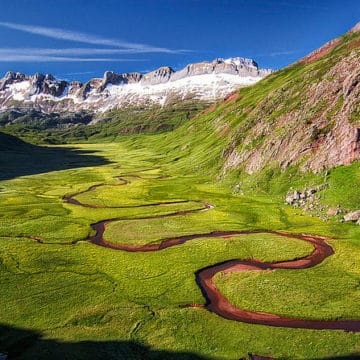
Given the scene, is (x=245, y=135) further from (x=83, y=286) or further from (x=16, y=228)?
(x=83, y=286)

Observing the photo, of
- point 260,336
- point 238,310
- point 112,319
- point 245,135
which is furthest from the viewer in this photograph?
point 245,135

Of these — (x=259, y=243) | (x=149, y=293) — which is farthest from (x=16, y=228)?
(x=259, y=243)

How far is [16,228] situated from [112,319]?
48159mm

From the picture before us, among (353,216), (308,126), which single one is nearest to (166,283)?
(353,216)

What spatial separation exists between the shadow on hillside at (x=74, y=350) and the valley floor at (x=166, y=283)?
11cm

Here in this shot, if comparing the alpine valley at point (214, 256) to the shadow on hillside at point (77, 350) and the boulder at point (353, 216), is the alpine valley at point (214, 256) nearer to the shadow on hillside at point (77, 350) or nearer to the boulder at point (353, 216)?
the shadow on hillside at point (77, 350)

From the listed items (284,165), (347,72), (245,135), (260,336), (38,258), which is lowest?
(260,336)

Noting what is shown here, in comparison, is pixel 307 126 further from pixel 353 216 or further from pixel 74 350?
pixel 74 350

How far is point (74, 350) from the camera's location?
34.0 meters

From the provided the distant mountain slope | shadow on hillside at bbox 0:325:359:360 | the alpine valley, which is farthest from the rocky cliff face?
shadow on hillside at bbox 0:325:359:360

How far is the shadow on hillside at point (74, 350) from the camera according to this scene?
108ft

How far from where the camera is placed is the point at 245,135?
145750 mm

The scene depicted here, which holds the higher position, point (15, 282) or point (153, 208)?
point (153, 208)

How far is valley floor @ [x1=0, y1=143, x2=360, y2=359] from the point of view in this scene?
1382 inches
